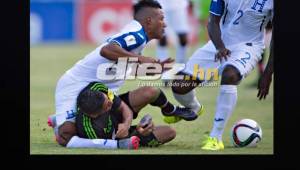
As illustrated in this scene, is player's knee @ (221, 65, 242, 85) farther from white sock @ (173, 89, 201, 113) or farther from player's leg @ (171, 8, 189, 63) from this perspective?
player's leg @ (171, 8, 189, 63)

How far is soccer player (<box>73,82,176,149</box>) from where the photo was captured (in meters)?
6.74

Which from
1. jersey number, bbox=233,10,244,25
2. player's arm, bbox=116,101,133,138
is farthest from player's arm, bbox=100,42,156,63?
jersey number, bbox=233,10,244,25

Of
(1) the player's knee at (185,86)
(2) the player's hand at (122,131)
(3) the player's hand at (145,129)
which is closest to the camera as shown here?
(2) the player's hand at (122,131)

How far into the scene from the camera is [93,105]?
6703mm

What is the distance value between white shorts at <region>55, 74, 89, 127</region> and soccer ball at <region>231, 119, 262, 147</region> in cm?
138

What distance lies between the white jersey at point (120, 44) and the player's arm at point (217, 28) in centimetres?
63

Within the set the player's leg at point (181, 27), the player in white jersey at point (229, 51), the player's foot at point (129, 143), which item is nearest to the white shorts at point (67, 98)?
the player's foot at point (129, 143)

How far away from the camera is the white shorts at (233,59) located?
23.3ft

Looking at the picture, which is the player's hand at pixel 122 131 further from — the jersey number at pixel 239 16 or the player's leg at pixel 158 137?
the jersey number at pixel 239 16

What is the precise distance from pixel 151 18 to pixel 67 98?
1037 millimetres

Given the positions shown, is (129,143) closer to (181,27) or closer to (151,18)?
(151,18)
